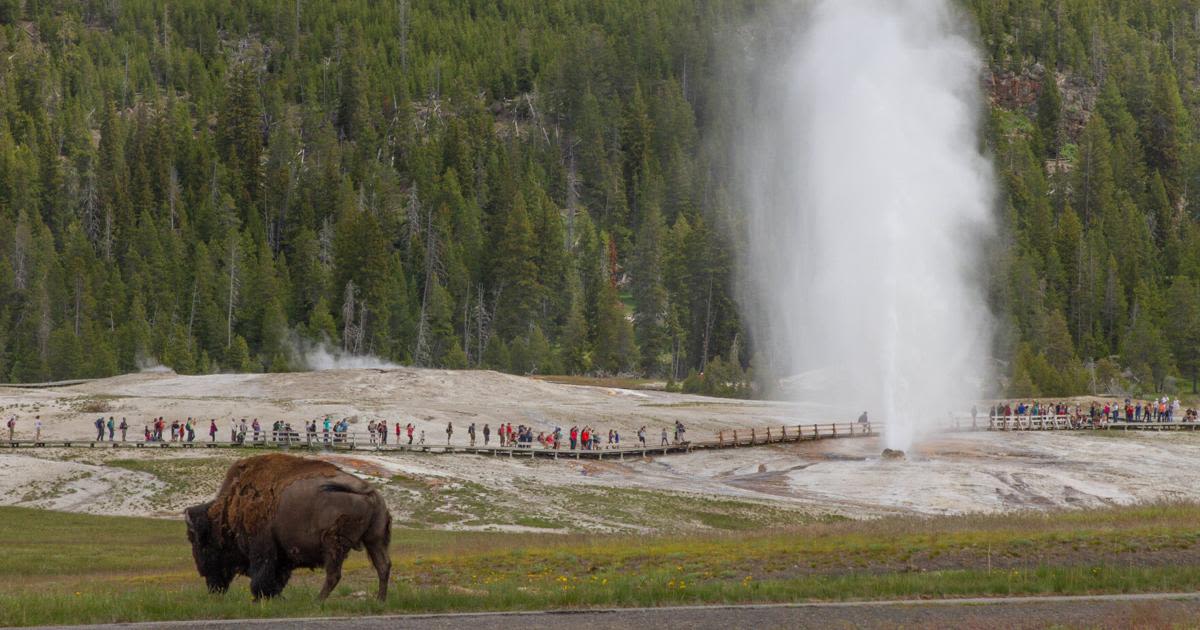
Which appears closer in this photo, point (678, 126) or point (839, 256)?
point (839, 256)

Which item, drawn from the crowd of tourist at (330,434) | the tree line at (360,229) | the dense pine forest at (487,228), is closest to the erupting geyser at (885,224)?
the dense pine forest at (487,228)

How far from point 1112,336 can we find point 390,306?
6820cm

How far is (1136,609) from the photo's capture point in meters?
21.0

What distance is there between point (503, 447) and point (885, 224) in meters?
29.6

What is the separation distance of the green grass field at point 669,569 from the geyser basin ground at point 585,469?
10924 mm

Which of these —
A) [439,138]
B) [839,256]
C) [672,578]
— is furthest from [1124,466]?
[439,138]

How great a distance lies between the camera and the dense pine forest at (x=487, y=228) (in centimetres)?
12519

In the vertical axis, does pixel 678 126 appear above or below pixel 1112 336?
above

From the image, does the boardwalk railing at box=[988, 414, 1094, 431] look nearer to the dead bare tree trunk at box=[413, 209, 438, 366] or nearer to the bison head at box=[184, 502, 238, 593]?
the dead bare tree trunk at box=[413, 209, 438, 366]

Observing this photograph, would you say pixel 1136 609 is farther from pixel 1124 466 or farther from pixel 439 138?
pixel 439 138

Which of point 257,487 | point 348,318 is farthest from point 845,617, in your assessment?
point 348,318

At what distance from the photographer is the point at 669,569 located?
2825cm

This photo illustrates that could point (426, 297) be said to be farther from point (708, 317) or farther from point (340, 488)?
point (340, 488)

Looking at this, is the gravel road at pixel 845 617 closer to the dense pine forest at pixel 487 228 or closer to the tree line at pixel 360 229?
the dense pine forest at pixel 487 228
